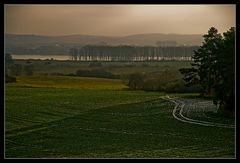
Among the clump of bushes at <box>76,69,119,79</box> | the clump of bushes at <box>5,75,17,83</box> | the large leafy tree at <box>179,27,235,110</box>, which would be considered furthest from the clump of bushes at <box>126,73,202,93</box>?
the clump of bushes at <box>5,75,17,83</box>

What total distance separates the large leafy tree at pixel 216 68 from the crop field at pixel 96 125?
1.54 meters

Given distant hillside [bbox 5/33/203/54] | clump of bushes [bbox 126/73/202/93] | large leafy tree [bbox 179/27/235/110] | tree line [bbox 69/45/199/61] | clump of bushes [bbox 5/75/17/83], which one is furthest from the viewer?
clump of bushes [bbox 5/75/17/83]

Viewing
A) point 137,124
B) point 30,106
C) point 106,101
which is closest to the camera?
point 137,124

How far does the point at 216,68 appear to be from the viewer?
59.7 ft

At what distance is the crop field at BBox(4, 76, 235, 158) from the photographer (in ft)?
35.8

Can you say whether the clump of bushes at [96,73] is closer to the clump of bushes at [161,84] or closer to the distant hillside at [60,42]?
the clump of bushes at [161,84]

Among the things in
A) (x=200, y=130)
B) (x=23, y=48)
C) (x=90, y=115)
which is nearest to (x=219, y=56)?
(x=200, y=130)

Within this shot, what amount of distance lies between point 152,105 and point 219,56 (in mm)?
5061

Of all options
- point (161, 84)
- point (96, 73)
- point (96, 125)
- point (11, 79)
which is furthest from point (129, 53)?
point (11, 79)

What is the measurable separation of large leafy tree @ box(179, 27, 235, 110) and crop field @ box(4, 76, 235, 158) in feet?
5.04

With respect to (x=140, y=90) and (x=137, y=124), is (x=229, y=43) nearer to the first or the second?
(x=137, y=124)

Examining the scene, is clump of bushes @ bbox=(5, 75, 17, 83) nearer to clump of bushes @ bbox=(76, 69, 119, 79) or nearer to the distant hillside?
clump of bushes @ bbox=(76, 69, 119, 79)

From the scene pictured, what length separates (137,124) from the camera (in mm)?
15875

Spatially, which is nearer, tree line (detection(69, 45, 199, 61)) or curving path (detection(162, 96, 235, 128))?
curving path (detection(162, 96, 235, 128))
